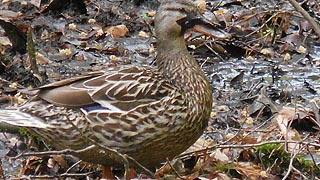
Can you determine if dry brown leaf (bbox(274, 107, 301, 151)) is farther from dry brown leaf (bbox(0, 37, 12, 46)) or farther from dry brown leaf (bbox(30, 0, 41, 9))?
dry brown leaf (bbox(30, 0, 41, 9))

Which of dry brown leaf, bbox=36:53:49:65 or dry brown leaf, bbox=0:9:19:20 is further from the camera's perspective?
dry brown leaf, bbox=0:9:19:20

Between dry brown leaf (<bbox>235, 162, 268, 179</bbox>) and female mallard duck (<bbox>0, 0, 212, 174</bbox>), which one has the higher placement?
female mallard duck (<bbox>0, 0, 212, 174</bbox>)

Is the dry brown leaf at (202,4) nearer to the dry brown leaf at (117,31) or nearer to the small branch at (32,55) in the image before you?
the dry brown leaf at (117,31)

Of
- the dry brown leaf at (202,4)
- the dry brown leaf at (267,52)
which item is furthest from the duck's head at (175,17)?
the dry brown leaf at (202,4)

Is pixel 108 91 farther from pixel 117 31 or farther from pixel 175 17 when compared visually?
pixel 117 31

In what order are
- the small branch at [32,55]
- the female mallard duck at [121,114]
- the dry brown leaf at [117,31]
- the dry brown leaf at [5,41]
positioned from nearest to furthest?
the female mallard duck at [121,114], the small branch at [32,55], the dry brown leaf at [5,41], the dry brown leaf at [117,31]

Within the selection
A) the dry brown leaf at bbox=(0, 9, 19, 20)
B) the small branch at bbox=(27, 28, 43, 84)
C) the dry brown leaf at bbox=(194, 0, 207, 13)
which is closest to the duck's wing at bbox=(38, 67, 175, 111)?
the small branch at bbox=(27, 28, 43, 84)

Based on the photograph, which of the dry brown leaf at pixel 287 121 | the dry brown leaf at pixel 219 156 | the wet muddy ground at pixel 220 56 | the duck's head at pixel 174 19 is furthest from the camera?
the wet muddy ground at pixel 220 56

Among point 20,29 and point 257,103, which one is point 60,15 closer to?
point 20,29

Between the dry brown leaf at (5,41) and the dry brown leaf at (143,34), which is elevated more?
the dry brown leaf at (143,34)
